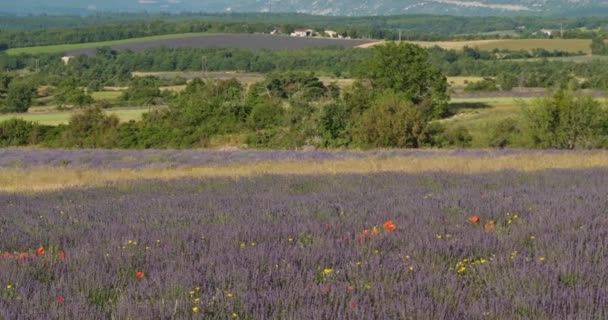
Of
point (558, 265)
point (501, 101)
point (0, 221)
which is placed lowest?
point (501, 101)

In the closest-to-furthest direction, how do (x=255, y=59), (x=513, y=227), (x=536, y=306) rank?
(x=536, y=306) < (x=513, y=227) < (x=255, y=59)

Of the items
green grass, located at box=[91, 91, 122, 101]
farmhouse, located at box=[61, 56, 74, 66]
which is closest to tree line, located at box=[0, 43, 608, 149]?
green grass, located at box=[91, 91, 122, 101]

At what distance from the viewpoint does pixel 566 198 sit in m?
7.34

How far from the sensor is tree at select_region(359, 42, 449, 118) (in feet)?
195

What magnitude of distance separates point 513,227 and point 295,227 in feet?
5.46

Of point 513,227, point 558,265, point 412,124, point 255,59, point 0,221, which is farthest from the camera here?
point 255,59

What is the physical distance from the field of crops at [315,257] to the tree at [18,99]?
72.5 m

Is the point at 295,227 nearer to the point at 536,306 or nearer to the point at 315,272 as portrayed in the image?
the point at 315,272

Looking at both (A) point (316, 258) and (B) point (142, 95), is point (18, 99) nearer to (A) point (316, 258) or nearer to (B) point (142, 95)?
(B) point (142, 95)

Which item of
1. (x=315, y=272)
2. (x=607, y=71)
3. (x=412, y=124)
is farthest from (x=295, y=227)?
(x=607, y=71)

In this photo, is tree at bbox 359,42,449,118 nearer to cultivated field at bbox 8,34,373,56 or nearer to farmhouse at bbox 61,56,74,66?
farmhouse at bbox 61,56,74,66

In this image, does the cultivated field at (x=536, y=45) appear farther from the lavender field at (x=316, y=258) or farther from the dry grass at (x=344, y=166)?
the lavender field at (x=316, y=258)

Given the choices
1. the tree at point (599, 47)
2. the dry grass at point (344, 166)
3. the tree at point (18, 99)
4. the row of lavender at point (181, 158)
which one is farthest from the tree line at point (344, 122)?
the tree at point (599, 47)

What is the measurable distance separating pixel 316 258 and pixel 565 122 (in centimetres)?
2717
